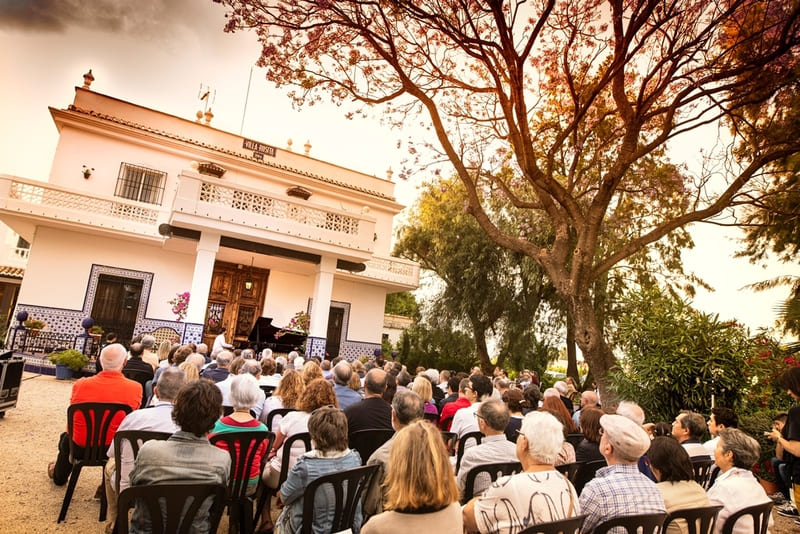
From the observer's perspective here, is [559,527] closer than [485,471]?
Yes

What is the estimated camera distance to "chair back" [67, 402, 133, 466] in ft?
10.7

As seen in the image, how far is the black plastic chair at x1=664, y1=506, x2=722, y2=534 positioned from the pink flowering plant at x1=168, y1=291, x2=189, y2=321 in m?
12.9

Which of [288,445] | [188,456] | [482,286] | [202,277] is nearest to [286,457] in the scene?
[288,445]

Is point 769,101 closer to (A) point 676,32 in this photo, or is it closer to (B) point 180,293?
(A) point 676,32

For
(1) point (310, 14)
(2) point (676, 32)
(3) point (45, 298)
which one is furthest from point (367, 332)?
(2) point (676, 32)

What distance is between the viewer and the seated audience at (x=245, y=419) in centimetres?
288

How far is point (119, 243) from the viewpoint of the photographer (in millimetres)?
13039

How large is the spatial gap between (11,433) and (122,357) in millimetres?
2898

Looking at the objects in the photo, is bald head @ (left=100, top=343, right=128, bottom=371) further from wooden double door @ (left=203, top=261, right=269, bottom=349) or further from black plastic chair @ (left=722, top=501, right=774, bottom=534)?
wooden double door @ (left=203, top=261, right=269, bottom=349)

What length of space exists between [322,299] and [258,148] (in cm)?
703

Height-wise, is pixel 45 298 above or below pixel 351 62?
below

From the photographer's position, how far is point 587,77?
9445 millimetres

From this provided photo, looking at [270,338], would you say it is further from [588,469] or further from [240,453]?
[588,469]

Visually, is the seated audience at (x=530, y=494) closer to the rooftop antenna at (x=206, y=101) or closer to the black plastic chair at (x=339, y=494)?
the black plastic chair at (x=339, y=494)
